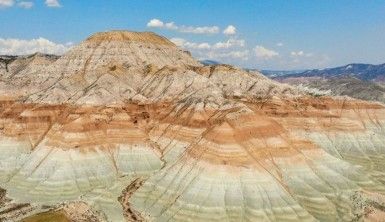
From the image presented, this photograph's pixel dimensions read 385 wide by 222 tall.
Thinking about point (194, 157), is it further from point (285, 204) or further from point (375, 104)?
point (375, 104)

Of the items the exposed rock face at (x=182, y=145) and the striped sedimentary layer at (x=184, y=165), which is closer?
the striped sedimentary layer at (x=184, y=165)

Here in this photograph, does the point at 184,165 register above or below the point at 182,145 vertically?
below

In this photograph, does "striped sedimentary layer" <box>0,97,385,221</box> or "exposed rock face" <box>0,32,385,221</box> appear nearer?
"striped sedimentary layer" <box>0,97,385,221</box>

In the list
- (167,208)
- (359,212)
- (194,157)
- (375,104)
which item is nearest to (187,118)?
(194,157)

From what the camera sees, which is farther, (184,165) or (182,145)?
(182,145)
